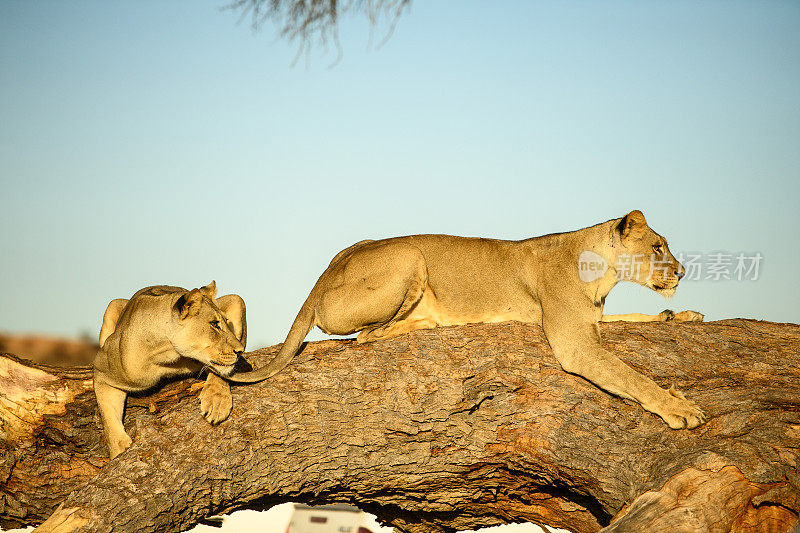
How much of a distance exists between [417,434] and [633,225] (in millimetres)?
2618

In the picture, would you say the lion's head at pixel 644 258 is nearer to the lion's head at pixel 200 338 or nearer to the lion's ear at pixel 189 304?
the lion's head at pixel 200 338

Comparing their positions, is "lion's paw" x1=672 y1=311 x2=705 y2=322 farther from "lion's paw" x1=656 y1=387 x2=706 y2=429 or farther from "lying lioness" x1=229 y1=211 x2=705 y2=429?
"lion's paw" x1=656 y1=387 x2=706 y2=429

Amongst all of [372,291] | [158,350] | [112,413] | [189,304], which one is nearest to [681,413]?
[372,291]

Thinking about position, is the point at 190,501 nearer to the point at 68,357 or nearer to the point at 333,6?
the point at 333,6

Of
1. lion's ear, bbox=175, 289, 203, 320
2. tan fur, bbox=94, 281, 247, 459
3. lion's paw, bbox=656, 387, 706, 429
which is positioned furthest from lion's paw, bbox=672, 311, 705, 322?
lion's ear, bbox=175, 289, 203, 320

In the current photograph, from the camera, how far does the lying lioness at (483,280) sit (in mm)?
5820

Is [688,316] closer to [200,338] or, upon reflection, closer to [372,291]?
[372,291]

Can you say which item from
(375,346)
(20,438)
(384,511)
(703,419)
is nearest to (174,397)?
(20,438)

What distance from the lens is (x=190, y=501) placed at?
4.74 meters

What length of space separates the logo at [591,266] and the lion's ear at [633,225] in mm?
283

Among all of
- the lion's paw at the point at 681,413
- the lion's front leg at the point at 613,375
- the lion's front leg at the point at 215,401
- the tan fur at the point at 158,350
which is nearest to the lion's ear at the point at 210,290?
the tan fur at the point at 158,350

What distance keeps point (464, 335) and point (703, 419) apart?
169 centimetres

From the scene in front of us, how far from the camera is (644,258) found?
20.4ft

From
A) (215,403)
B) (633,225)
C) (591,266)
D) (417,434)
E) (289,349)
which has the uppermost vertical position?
(633,225)
